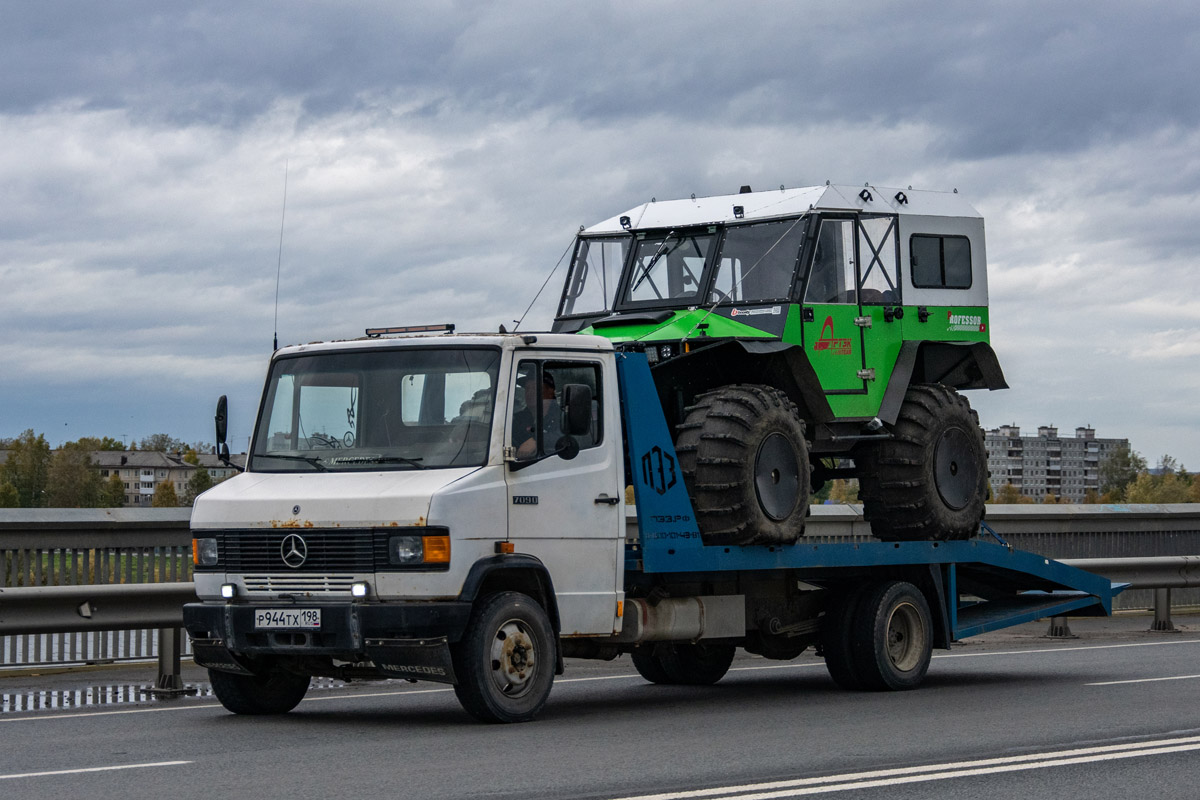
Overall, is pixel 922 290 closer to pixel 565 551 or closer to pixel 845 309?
pixel 845 309

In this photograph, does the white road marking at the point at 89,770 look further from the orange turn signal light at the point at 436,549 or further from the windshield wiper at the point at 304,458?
the windshield wiper at the point at 304,458

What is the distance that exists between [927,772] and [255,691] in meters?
4.54

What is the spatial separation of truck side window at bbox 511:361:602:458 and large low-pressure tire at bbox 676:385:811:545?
36.5 inches

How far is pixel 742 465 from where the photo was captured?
11266 mm

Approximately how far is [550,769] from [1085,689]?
578 cm

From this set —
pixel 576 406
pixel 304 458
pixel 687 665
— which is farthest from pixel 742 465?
pixel 304 458

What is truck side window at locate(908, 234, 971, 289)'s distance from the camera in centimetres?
1373

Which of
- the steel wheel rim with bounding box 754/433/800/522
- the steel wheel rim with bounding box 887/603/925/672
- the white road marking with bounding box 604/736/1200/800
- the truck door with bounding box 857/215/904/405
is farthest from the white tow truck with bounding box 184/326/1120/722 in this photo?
the white road marking with bounding box 604/736/1200/800

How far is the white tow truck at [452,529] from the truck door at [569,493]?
0.5 inches

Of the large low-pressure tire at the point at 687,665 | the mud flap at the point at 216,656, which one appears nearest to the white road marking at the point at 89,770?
the mud flap at the point at 216,656

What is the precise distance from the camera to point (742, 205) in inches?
526

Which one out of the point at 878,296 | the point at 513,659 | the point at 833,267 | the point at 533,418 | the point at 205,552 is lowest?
the point at 513,659

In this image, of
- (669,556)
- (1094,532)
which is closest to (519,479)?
(669,556)

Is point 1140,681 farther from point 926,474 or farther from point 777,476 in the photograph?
point 777,476
